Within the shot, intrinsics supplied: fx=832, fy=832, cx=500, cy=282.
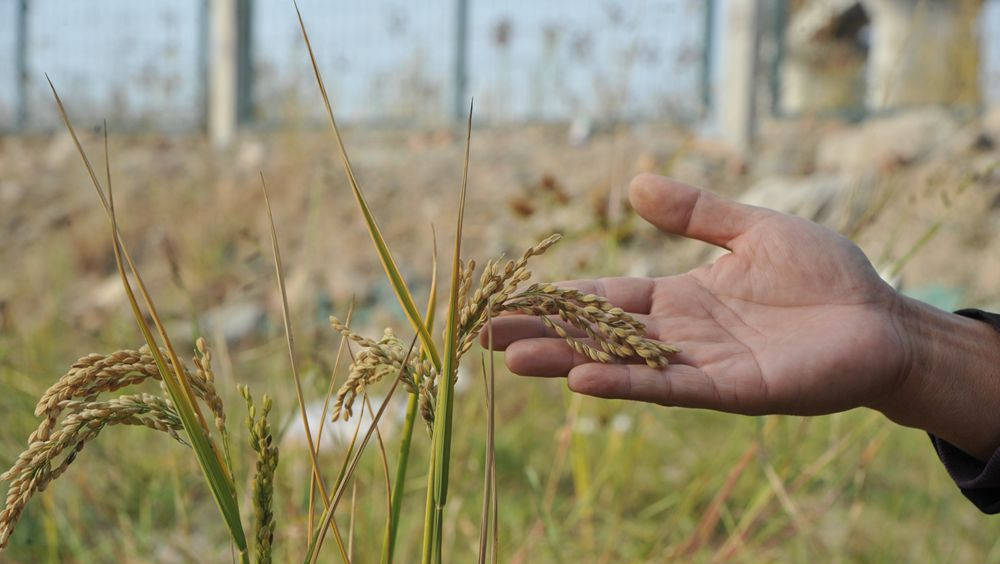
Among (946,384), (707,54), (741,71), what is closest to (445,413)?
(946,384)

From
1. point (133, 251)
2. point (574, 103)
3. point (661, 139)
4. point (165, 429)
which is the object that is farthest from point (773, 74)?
point (165, 429)

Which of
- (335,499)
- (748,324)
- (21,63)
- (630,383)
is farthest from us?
(21,63)

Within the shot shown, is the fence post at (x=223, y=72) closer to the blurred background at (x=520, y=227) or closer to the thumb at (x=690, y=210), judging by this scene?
the blurred background at (x=520, y=227)

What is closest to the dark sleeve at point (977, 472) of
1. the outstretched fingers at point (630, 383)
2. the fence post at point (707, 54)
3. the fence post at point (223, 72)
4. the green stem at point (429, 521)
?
the outstretched fingers at point (630, 383)

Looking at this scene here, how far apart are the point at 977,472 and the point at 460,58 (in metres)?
6.48

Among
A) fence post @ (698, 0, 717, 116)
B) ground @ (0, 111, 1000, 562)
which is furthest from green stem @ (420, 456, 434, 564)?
fence post @ (698, 0, 717, 116)

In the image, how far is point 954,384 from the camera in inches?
51.8

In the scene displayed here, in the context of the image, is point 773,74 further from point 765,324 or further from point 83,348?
point 765,324

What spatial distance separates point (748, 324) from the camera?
1.29 meters

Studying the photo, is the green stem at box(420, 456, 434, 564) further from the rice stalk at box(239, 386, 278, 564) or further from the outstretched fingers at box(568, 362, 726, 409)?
the outstretched fingers at box(568, 362, 726, 409)

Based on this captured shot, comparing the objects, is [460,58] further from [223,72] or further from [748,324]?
[748,324]

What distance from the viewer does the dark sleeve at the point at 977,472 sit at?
130cm

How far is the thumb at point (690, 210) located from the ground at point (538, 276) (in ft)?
1.68

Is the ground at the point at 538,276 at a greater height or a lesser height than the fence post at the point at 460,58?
lesser
